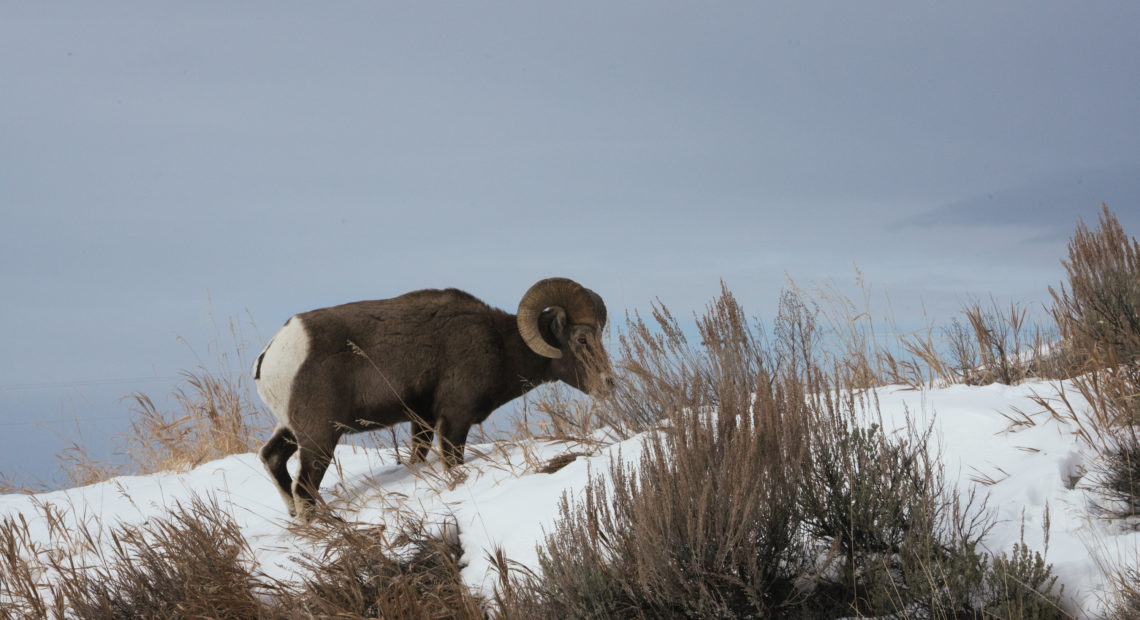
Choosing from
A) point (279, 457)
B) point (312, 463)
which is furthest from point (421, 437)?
point (279, 457)

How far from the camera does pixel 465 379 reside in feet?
21.5

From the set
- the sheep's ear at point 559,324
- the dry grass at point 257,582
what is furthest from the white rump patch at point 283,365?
the sheep's ear at point 559,324

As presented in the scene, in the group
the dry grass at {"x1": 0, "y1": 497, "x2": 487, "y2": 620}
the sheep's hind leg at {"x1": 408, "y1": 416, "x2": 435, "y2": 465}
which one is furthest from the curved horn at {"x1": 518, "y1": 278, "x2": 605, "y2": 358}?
the dry grass at {"x1": 0, "y1": 497, "x2": 487, "y2": 620}

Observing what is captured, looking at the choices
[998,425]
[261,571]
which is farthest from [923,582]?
[261,571]

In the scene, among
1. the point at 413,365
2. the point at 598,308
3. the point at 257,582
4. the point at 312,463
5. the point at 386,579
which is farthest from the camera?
the point at 598,308

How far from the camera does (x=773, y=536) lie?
3.66m

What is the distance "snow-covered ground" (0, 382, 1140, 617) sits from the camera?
3949 mm

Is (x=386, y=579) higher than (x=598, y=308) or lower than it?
lower

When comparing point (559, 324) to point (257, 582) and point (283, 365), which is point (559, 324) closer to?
point (283, 365)

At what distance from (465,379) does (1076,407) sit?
4.07 metres

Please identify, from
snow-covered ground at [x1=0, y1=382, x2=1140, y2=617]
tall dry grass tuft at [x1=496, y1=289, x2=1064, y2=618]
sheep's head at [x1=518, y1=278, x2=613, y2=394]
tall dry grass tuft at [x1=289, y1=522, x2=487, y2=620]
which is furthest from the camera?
sheep's head at [x1=518, y1=278, x2=613, y2=394]

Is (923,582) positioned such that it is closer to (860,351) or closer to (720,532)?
(720,532)

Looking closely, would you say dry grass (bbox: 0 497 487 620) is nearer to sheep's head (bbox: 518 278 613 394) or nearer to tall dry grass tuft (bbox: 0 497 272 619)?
tall dry grass tuft (bbox: 0 497 272 619)

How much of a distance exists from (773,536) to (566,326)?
11.9ft
